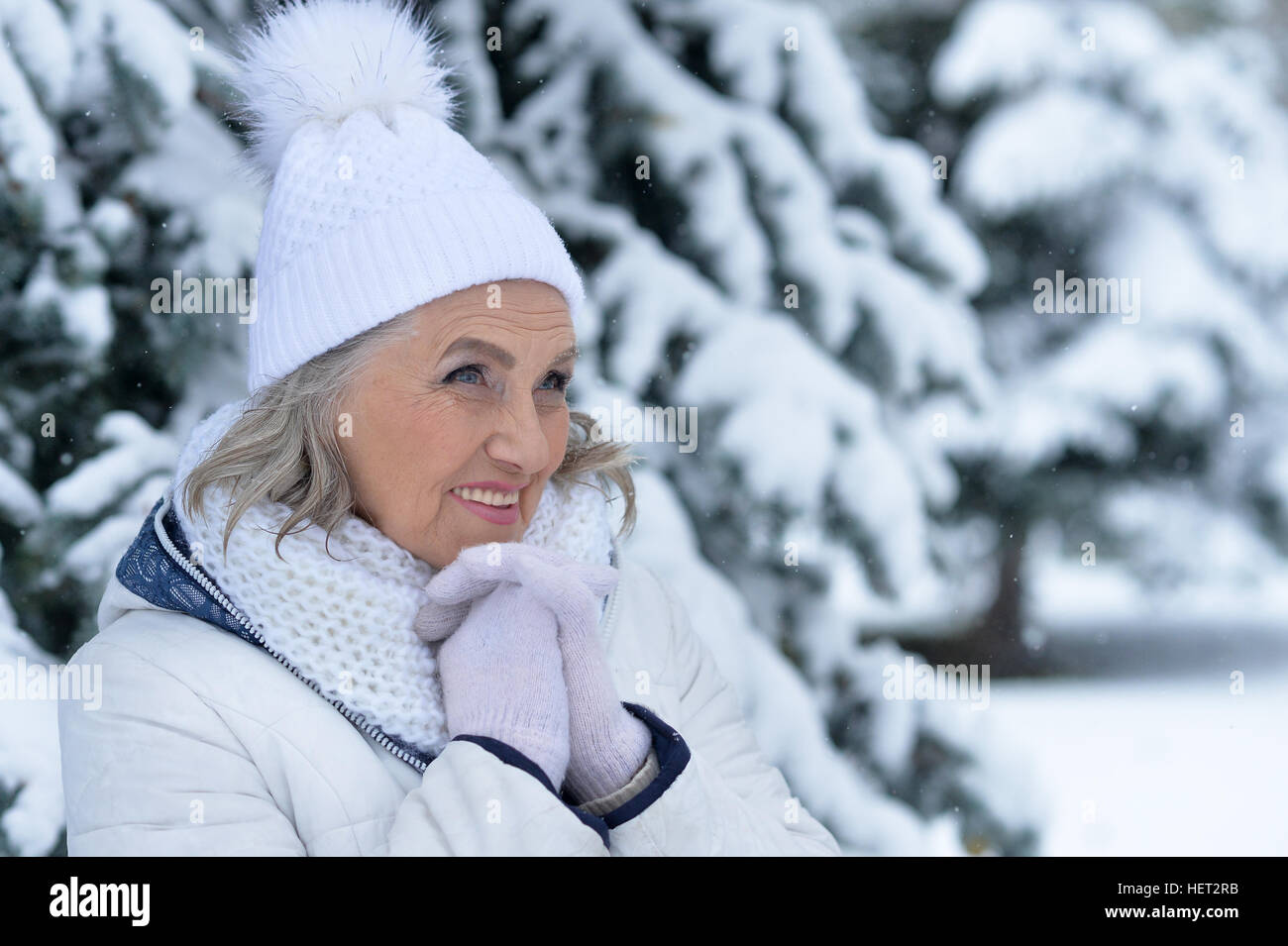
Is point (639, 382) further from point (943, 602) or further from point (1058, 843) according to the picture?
point (1058, 843)

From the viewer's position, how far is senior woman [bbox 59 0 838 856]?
1299mm

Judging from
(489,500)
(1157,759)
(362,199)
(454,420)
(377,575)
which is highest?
(362,199)

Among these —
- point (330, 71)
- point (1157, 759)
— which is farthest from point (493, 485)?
point (1157, 759)

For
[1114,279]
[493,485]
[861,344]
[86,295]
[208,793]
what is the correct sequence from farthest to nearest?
[1114,279] < [861,344] < [86,295] < [493,485] < [208,793]

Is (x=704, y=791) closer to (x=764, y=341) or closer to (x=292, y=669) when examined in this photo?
(x=292, y=669)

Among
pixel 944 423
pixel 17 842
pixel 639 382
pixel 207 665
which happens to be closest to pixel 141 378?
pixel 17 842

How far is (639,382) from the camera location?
9.48 ft

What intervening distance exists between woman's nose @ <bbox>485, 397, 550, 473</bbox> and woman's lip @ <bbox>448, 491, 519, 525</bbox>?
77mm

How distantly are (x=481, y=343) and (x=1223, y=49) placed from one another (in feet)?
13.9

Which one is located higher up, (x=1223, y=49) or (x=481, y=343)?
(x=1223, y=49)

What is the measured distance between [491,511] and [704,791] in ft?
1.59

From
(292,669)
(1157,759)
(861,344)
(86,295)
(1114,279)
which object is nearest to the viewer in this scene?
(292,669)

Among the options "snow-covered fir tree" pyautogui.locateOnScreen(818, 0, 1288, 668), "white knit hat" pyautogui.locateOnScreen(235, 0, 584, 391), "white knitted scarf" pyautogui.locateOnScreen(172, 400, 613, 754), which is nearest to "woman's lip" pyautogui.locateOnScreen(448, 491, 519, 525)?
"white knitted scarf" pyautogui.locateOnScreen(172, 400, 613, 754)

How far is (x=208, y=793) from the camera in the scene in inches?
50.6
